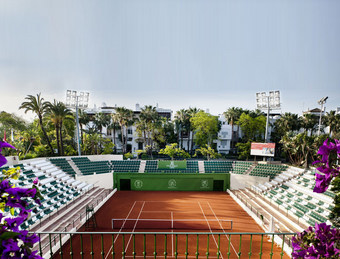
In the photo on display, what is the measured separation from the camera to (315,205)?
16172mm

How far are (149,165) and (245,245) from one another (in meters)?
18.6

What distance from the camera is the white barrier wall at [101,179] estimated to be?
24.4 meters

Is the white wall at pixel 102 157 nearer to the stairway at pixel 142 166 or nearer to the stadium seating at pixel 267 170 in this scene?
the stairway at pixel 142 166

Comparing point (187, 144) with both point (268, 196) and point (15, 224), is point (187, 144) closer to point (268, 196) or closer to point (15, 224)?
point (268, 196)

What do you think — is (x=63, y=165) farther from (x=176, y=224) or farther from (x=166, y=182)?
(x=176, y=224)

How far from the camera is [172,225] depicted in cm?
1522

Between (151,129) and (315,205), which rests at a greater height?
(151,129)

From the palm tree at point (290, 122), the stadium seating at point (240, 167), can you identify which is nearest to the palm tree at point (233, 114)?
the palm tree at point (290, 122)

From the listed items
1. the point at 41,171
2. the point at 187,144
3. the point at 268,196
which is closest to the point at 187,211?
the point at 268,196

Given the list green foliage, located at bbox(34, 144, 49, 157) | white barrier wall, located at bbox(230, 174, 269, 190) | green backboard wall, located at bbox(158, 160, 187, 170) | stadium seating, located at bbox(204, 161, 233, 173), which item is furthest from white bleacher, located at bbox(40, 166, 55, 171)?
white barrier wall, located at bbox(230, 174, 269, 190)

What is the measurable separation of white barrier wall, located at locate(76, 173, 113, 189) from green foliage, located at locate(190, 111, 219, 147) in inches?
827

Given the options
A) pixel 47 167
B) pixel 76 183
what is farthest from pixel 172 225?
pixel 47 167

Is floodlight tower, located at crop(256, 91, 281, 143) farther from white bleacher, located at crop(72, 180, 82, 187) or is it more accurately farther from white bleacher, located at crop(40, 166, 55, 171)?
white bleacher, located at crop(40, 166, 55, 171)

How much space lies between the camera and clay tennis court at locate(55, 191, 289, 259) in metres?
11.7
